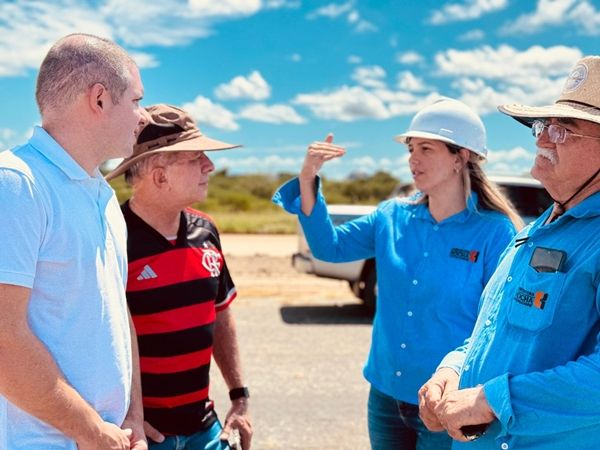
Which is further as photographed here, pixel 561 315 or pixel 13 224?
pixel 561 315

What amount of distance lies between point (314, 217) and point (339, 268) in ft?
20.9

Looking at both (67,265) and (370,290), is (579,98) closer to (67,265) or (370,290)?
(67,265)

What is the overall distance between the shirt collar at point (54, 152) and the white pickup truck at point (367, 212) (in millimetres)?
7548

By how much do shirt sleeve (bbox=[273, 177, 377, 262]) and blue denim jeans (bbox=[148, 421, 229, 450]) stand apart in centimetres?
99

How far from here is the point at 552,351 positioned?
6.31 feet

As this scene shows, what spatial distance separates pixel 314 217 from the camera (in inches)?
129

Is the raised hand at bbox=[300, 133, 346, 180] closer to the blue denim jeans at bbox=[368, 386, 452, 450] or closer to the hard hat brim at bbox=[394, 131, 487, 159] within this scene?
the hard hat brim at bbox=[394, 131, 487, 159]

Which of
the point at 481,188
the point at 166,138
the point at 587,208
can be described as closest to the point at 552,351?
the point at 587,208

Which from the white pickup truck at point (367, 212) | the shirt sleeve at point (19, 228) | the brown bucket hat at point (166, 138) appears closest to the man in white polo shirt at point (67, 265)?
the shirt sleeve at point (19, 228)

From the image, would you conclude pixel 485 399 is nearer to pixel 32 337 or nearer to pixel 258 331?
pixel 32 337

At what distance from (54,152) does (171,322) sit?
39.2 inches

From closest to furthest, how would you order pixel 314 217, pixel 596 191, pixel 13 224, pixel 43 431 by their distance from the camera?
pixel 13 224, pixel 43 431, pixel 596 191, pixel 314 217

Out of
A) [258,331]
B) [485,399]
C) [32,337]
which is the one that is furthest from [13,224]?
[258,331]

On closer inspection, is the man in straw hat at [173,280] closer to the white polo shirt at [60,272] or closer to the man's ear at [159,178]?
the man's ear at [159,178]
